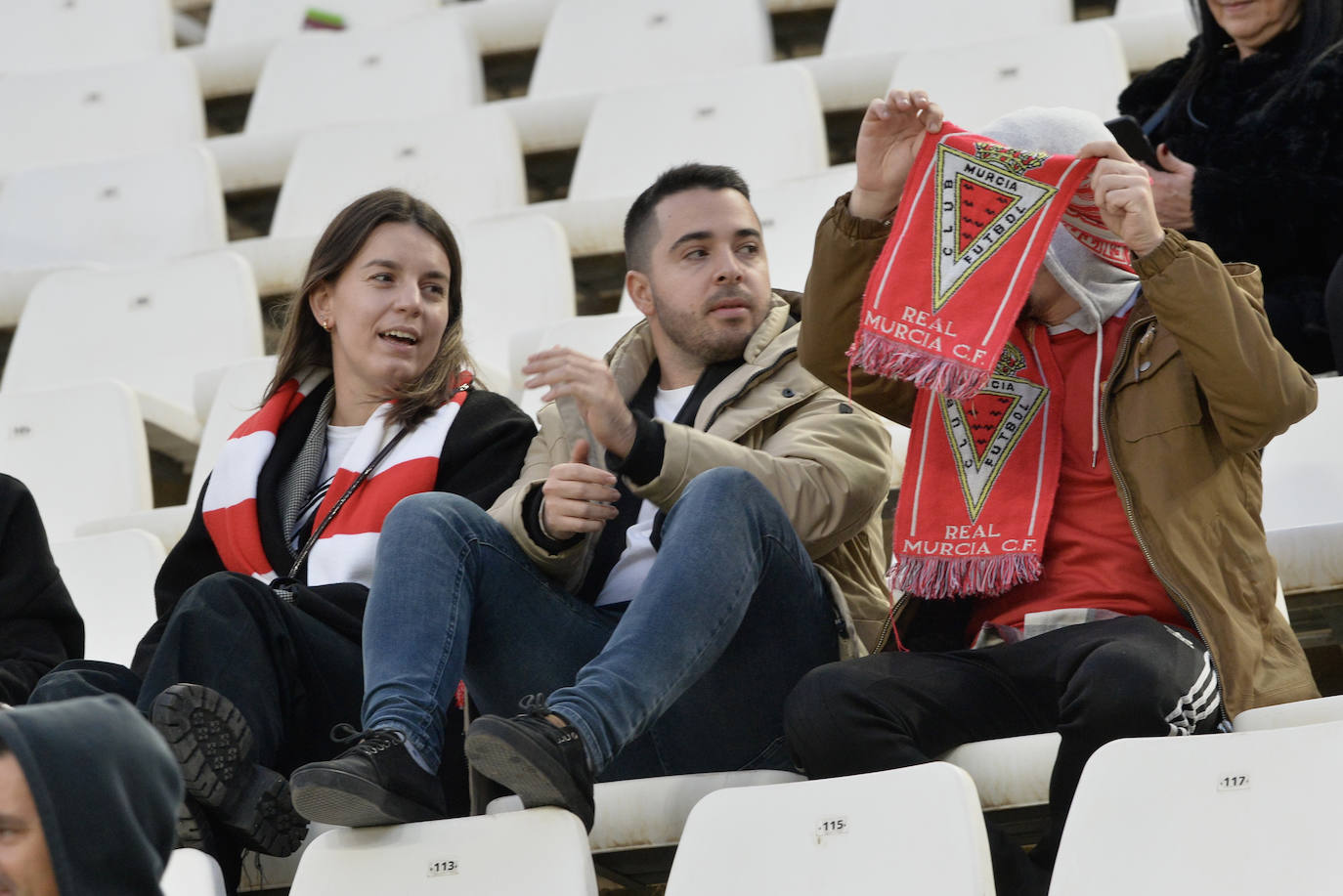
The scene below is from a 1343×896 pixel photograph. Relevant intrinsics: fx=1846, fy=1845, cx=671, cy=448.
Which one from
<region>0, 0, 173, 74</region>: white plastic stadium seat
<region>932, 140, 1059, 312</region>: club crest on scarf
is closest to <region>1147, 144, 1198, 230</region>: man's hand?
<region>932, 140, 1059, 312</region>: club crest on scarf

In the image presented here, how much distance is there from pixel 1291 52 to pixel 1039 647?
127 centimetres

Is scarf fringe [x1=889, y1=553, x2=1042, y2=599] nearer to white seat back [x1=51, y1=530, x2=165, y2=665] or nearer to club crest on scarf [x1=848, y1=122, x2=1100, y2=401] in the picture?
club crest on scarf [x1=848, y1=122, x2=1100, y2=401]

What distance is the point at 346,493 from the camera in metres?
2.31

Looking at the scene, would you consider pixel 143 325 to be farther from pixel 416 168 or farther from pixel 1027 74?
pixel 1027 74

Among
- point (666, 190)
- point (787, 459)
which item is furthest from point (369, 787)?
point (666, 190)

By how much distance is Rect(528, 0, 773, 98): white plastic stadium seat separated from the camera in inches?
169

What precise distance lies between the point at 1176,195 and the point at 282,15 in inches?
132

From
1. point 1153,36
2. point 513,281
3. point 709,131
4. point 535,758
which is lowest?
point 535,758

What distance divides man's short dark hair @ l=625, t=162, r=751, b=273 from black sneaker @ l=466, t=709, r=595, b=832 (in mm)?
905

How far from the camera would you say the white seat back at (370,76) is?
14.7 feet

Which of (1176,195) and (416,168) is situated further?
(416,168)

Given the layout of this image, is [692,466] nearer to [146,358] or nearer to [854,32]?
[146,358]

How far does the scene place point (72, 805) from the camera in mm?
1180

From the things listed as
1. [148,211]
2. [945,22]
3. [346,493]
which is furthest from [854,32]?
[346,493]
